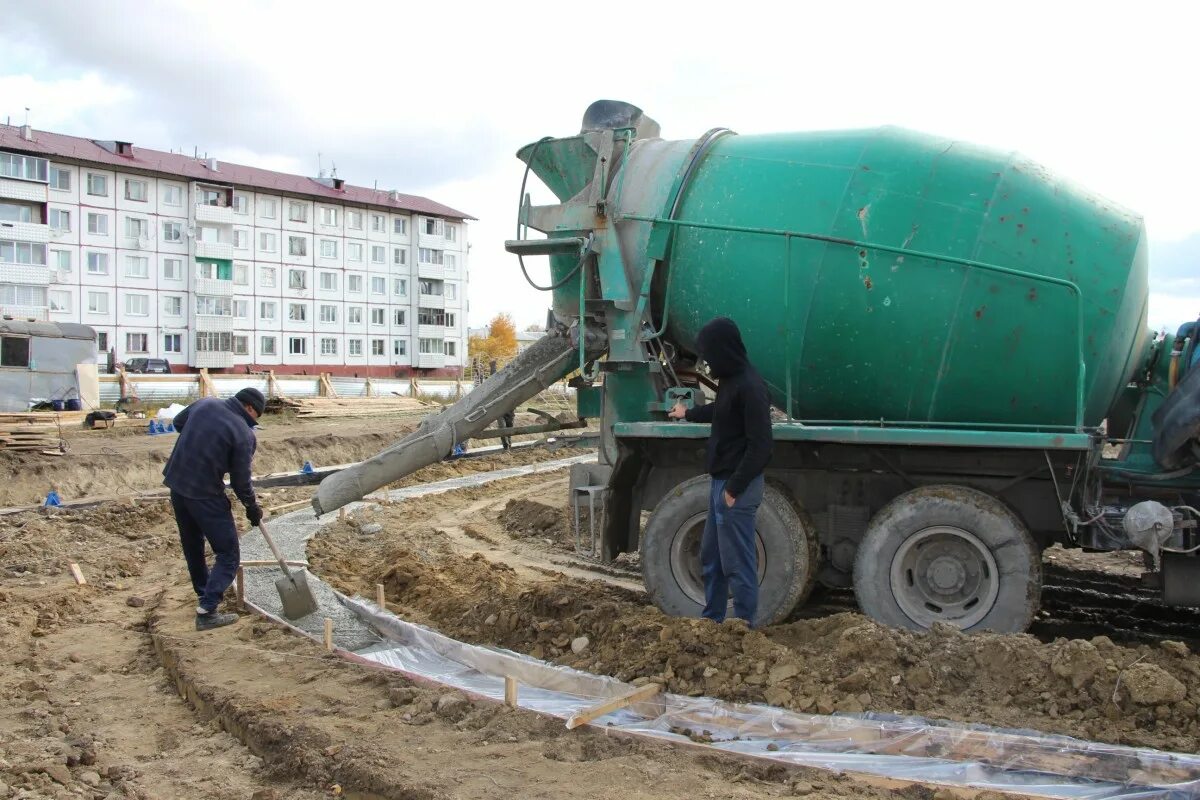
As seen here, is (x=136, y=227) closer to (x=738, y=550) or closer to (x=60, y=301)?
(x=60, y=301)

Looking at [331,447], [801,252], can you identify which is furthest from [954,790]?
[331,447]

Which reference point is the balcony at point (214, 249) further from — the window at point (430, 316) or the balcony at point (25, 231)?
the window at point (430, 316)

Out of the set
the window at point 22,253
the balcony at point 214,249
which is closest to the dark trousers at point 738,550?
the window at point 22,253

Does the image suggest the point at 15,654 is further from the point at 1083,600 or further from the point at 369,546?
the point at 1083,600

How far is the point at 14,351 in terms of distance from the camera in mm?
24547

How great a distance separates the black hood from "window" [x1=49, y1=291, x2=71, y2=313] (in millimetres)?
50175

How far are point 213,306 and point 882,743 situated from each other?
5392 centimetres

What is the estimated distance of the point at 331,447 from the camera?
20828 mm

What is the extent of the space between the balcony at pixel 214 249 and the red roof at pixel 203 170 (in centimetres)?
350

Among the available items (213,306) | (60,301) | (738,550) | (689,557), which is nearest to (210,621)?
(689,557)

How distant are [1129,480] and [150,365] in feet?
149

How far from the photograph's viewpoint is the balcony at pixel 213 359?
2019 inches

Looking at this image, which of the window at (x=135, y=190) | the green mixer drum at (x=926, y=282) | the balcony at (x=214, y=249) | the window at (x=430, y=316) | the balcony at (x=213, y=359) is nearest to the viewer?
the green mixer drum at (x=926, y=282)

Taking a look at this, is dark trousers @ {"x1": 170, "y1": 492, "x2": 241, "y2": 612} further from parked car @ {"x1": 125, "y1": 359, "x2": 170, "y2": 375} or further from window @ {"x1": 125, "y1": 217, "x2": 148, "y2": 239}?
window @ {"x1": 125, "y1": 217, "x2": 148, "y2": 239}
